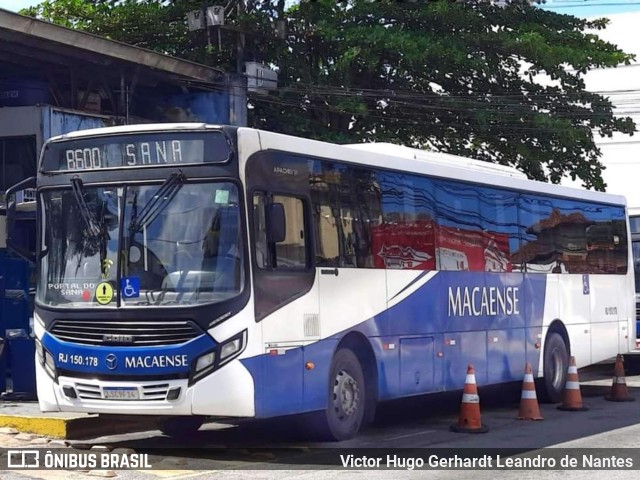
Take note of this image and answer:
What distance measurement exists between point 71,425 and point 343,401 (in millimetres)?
2894

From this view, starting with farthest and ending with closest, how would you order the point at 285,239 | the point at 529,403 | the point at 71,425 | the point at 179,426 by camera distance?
the point at 529,403 < the point at 179,426 < the point at 71,425 < the point at 285,239

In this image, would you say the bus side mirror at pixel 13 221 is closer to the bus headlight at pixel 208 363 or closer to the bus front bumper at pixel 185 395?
the bus front bumper at pixel 185 395

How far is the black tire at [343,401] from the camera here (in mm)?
11352

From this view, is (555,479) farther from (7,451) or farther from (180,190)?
(7,451)

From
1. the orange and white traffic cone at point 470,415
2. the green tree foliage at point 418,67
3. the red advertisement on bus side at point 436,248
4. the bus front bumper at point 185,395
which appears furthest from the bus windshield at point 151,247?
the green tree foliage at point 418,67

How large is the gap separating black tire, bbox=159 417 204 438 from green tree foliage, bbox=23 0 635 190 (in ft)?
47.9

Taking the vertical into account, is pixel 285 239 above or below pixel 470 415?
above

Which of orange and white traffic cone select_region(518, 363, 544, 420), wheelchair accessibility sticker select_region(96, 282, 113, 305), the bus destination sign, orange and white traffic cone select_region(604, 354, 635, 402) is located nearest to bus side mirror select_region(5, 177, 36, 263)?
the bus destination sign

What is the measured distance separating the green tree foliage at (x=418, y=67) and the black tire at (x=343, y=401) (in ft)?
47.2

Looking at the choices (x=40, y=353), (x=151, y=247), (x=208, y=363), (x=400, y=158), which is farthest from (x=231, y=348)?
(x=400, y=158)

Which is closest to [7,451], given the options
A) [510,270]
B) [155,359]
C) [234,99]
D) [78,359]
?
[78,359]

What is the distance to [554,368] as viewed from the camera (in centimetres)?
1675

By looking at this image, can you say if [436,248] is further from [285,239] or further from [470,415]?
[285,239]

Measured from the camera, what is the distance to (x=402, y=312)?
42.6ft
